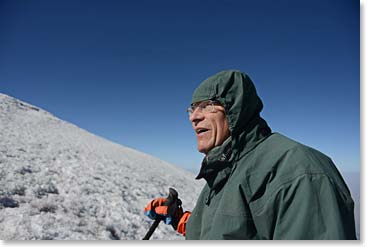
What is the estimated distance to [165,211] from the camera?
2.64 meters

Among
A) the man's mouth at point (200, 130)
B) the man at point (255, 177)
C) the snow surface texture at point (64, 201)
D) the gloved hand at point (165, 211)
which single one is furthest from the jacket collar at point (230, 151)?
the snow surface texture at point (64, 201)

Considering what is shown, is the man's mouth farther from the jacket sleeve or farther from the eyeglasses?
the jacket sleeve

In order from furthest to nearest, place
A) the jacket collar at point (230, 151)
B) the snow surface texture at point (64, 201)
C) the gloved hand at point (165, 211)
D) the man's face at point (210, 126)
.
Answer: the snow surface texture at point (64, 201) → the gloved hand at point (165, 211) → the man's face at point (210, 126) → the jacket collar at point (230, 151)

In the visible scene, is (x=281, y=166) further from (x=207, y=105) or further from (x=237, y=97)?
(x=207, y=105)

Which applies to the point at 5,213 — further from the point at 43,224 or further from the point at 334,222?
the point at 334,222

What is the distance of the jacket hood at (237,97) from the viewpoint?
5.34 feet

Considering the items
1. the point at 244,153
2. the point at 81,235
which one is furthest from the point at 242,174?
the point at 81,235

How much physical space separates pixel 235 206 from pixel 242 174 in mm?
185

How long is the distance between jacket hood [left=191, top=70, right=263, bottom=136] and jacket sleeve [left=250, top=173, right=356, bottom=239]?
1.75ft

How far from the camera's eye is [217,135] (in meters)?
1.81

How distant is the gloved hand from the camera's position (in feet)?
8.71

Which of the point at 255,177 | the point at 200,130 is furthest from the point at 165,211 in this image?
the point at 255,177

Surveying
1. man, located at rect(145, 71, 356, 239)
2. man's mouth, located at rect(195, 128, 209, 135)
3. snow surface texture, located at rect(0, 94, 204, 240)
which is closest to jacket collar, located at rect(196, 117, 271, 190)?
man, located at rect(145, 71, 356, 239)

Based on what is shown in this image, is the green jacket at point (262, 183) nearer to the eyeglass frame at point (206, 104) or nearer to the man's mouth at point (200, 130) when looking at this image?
the eyeglass frame at point (206, 104)
